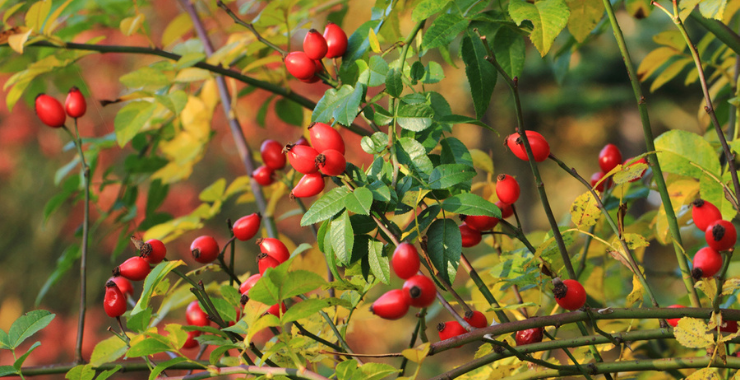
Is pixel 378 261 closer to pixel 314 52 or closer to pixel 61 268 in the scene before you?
pixel 314 52

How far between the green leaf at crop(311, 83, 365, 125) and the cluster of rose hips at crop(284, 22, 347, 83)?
0.08 meters

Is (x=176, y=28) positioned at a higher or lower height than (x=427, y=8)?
lower

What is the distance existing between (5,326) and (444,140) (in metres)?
3.82

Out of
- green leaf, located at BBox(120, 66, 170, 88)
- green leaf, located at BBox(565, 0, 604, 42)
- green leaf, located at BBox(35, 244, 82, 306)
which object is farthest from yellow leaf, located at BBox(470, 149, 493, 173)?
green leaf, located at BBox(35, 244, 82, 306)

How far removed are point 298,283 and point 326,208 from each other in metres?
0.08

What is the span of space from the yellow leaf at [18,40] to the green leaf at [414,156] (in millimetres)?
661

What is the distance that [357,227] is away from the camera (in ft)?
1.73

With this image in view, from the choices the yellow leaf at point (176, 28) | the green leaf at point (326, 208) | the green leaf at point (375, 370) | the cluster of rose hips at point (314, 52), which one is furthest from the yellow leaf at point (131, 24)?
the green leaf at point (375, 370)

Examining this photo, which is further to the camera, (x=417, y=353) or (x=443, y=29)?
(x=443, y=29)

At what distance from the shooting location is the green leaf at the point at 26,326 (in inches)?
23.0

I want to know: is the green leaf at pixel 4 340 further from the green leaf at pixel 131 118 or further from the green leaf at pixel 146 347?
the green leaf at pixel 131 118

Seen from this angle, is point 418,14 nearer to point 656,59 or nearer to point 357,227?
point 357,227

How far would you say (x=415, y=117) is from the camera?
0.56 meters

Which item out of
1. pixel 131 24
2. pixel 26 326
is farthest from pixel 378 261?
pixel 131 24
